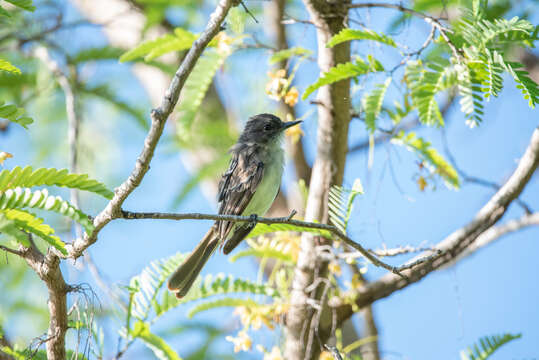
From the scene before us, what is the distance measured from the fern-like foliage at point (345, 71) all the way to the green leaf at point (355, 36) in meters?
0.13

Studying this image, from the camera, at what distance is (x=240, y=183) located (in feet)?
15.1

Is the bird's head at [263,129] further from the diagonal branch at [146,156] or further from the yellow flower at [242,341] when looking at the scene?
the diagonal branch at [146,156]

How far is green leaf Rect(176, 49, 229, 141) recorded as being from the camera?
4.21 meters

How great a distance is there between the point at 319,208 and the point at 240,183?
2.41ft

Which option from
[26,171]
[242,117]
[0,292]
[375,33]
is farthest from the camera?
[242,117]

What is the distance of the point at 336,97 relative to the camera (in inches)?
162

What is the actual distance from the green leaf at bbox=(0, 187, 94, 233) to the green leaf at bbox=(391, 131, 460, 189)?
266 centimetres

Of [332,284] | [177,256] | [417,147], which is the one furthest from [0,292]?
[417,147]

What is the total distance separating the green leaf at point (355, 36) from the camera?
312cm

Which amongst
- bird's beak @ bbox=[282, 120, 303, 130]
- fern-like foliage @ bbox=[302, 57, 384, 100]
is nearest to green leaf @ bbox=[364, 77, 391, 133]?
fern-like foliage @ bbox=[302, 57, 384, 100]

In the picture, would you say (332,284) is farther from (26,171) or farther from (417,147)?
(26,171)

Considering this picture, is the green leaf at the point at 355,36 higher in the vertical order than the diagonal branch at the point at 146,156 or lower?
higher

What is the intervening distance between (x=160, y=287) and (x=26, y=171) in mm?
1735

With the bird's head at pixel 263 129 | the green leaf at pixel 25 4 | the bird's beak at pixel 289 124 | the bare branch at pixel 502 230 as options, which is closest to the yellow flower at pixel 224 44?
the bird's beak at pixel 289 124
